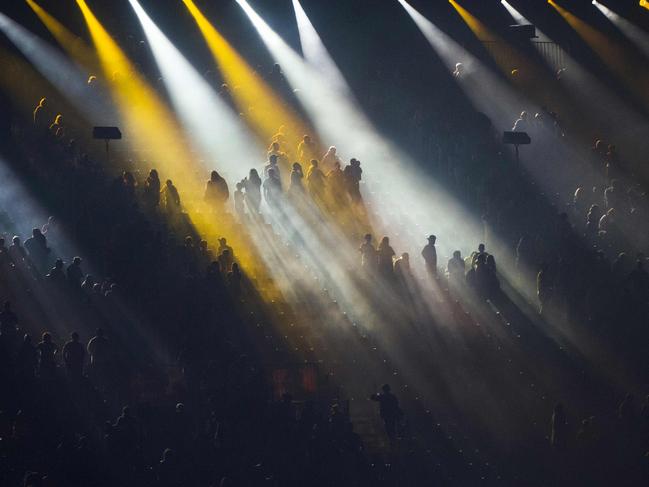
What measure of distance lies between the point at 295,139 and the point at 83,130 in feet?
18.3

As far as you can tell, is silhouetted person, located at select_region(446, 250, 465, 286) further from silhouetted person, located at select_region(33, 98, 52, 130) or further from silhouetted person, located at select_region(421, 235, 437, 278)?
silhouetted person, located at select_region(33, 98, 52, 130)

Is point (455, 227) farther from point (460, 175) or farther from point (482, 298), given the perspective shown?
point (482, 298)

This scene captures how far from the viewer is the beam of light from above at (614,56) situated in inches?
1475

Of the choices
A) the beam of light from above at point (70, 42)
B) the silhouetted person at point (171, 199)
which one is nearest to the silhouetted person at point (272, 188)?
the silhouetted person at point (171, 199)

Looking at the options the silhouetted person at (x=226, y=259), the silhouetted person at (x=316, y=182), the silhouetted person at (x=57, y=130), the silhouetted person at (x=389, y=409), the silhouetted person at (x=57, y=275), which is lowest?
the silhouetted person at (x=389, y=409)

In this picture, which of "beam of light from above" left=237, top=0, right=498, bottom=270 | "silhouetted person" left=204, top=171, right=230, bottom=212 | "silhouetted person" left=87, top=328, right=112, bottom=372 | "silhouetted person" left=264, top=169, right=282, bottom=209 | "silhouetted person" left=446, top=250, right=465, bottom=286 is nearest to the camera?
"silhouetted person" left=87, top=328, right=112, bottom=372

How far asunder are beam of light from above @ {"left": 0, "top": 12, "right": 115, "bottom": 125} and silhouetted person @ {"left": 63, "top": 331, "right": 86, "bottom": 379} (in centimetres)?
1373

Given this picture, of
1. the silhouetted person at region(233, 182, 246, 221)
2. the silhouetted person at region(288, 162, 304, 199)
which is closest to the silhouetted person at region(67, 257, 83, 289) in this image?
the silhouetted person at region(233, 182, 246, 221)

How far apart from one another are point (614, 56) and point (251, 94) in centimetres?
1220

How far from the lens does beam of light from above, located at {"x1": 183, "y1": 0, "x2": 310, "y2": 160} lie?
3309cm

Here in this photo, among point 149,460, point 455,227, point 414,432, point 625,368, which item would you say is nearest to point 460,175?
point 455,227

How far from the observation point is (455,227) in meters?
27.0

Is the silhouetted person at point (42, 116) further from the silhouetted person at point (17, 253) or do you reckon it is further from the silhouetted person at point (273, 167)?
the silhouetted person at point (17, 253)

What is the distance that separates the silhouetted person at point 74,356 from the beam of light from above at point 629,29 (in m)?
25.2
